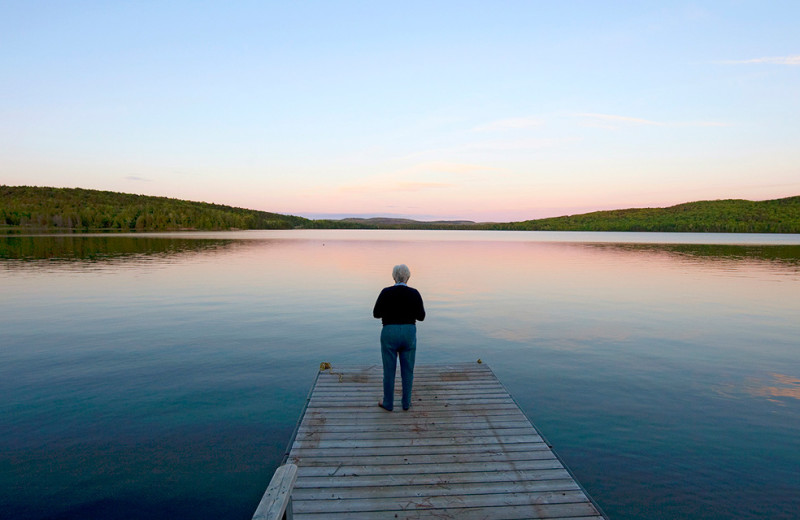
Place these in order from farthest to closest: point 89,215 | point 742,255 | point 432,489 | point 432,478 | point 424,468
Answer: point 89,215 → point 742,255 → point 424,468 → point 432,478 → point 432,489

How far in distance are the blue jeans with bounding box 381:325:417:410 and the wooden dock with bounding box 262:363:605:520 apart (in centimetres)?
34

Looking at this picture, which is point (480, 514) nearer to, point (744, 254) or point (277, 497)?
point (277, 497)

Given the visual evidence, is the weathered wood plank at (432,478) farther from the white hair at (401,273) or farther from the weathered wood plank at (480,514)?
the white hair at (401,273)

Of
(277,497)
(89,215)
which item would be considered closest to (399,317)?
(277,497)

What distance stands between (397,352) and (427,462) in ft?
6.76

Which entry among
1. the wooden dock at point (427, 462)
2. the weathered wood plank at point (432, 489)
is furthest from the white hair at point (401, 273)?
the weathered wood plank at point (432, 489)

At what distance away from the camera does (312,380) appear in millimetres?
13320

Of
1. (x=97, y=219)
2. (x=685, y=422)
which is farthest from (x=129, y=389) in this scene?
(x=97, y=219)

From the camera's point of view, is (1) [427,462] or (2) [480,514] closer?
(2) [480,514]

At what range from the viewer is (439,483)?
626cm

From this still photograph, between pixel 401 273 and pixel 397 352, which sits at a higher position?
pixel 401 273

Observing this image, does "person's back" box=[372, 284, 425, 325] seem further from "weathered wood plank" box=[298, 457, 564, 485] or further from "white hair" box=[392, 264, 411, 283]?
"weathered wood plank" box=[298, 457, 564, 485]

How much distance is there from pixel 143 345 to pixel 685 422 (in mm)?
16992

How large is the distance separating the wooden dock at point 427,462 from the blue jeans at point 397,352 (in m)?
0.34
